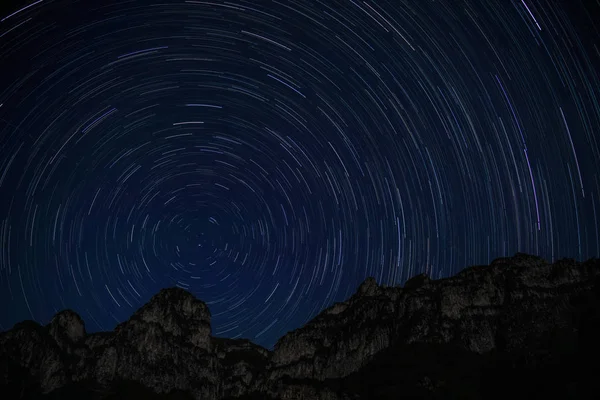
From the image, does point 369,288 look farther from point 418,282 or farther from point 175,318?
→ point 175,318

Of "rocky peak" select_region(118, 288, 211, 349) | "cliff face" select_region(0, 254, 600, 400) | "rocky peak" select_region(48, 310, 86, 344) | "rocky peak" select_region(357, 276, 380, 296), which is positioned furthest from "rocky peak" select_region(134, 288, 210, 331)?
"rocky peak" select_region(357, 276, 380, 296)

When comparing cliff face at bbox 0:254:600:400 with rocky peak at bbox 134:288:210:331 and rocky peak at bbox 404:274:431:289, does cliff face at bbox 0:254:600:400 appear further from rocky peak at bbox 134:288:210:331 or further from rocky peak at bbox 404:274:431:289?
rocky peak at bbox 404:274:431:289

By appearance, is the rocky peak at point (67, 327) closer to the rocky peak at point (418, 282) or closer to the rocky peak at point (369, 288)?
the rocky peak at point (369, 288)

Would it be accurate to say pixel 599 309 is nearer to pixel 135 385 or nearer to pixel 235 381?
pixel 235 381

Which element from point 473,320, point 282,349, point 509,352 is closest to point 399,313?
point 473,320

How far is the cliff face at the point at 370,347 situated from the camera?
10846 centimetres

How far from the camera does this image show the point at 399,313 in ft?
501

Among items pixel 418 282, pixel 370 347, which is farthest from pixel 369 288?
pixel 370 347

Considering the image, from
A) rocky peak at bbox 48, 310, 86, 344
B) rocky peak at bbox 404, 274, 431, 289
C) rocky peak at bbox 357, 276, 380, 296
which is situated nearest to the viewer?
rocky peak at bbox 48, 310, 86, 344

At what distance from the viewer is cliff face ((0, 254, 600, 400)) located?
356 ft

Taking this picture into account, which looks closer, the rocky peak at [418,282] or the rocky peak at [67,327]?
the rocky peak at [67,327]

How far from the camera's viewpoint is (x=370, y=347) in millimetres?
146125

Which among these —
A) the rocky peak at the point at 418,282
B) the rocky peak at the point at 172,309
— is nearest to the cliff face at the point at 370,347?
the rocky peak at the point at 172,309

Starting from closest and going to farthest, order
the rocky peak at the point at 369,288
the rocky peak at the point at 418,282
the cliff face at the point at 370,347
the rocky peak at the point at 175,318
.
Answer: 1. the cliff face at the point at 370,347
2. the rocky peak at the point at 418,282
3. the rocky peak at the point at 175,318
4. the rocky peak at the point at 369,288
